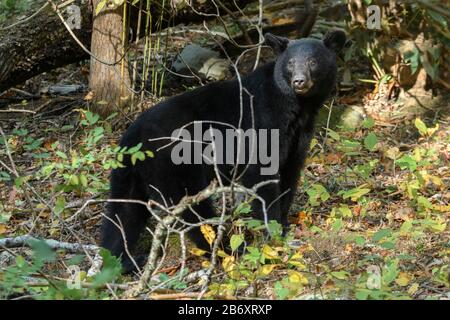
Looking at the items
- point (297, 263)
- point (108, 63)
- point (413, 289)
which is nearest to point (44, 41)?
point (108, 63)

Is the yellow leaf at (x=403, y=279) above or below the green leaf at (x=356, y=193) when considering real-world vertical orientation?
below

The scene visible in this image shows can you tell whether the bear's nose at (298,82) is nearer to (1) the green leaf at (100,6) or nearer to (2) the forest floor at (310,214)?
(2) the forest floor at (310,214)

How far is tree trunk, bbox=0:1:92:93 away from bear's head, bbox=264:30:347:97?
2.91m

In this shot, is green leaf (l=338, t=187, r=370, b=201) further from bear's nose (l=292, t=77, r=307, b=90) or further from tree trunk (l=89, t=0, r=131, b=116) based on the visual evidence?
tree trunk (l=89, t=0, r=131, b=116)

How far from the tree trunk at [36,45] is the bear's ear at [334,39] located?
3.19m

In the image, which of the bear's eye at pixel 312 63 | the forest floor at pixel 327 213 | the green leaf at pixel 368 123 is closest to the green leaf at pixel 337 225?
the forest floor at pixel 327 213

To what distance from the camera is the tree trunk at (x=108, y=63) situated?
29.7 ft

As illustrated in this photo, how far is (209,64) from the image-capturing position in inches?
413

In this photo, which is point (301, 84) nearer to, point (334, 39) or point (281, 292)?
point (334, 39)

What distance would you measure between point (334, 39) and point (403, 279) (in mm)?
2778

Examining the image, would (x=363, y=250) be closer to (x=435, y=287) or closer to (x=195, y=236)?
(x=435, y=287)

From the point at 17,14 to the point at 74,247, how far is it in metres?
4.16

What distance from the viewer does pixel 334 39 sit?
738 cm
